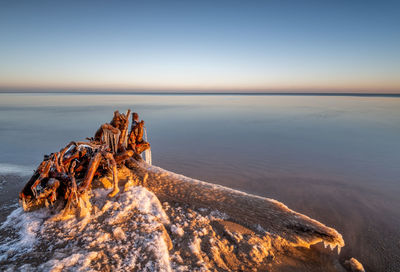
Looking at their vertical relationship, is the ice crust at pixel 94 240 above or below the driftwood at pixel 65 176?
below

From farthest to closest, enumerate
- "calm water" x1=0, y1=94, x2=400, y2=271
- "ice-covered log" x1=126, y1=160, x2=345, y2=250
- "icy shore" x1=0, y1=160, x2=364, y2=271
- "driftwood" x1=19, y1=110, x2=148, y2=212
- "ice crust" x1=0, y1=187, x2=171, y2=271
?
"calm water" x1=0, y1=94, x2=400, y2=271 → "ice-covered log" x1=126, y1=160, x2=345, y2=250 → "driftwood" x1=19, y1=110, x2=148, y2=212 → "icy shore" x1=0, y1=160, x2=364, y2=271 → "ice crust" x1=0, y1=187, x2=171, y2=271

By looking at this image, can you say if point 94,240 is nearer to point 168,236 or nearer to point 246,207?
point 168,236

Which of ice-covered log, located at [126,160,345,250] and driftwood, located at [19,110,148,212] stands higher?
driftwood, located at [19,110,148,212]

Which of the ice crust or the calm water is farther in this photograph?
the calm water

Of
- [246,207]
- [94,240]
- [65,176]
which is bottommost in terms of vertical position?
A: [246,207]

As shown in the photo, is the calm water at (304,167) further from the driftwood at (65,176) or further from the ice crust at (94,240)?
the ice crust at (94,240)

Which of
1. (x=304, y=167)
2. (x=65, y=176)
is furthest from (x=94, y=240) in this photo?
(x=304, y=167)

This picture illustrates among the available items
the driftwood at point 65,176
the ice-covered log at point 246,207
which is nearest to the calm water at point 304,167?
the ice-covered log at point 246,207

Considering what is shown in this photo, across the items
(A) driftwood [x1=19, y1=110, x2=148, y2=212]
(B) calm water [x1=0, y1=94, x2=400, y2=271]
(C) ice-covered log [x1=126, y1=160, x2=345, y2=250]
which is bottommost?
(B) calm water [x1=0, y1=94, x2=400, y2=271]

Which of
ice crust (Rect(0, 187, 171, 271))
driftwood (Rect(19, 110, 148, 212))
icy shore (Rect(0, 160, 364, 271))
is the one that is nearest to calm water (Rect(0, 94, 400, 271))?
icy shore (Rect(0, 160, 364, 271))

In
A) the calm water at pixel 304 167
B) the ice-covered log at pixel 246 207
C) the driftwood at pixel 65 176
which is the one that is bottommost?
the calm water at pixel 304 167

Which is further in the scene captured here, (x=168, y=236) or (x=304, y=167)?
(x=304, y=167)

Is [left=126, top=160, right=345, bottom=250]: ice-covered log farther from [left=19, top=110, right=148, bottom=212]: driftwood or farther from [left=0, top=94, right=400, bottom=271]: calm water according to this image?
[left=0, top=94, right=400, bottom=271]: calm water

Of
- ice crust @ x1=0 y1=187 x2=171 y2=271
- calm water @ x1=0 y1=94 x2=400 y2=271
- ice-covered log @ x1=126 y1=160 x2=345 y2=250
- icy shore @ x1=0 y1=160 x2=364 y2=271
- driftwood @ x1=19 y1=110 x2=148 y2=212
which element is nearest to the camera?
ice crust @ x1=0 y1=187 x2=171 y2=271
